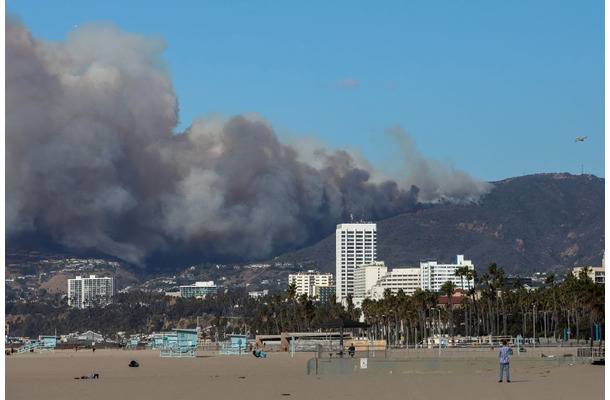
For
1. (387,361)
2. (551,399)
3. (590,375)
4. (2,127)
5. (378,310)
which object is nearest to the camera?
(2,127)

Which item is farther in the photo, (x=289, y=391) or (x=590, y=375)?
(x=590, y=375)

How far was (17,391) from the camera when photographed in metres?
27.4

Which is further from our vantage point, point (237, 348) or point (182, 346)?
point (237, 348)

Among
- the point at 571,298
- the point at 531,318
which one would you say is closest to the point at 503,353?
the point at 571,298

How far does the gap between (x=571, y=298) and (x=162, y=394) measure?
325ft

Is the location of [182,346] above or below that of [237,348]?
above

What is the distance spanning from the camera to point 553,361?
36.0 metres

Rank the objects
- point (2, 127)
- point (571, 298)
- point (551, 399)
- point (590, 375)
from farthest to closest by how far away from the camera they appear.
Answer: point (571, 298) → point (590, 375) → point (551, 399) → point (2, 127)

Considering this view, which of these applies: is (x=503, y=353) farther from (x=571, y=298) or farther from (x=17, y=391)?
(x=571, y=298)

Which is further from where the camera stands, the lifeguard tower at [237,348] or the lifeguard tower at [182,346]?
the lifeguard tower at [237,348]

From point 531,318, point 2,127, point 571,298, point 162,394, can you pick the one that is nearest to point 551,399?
point 162,394

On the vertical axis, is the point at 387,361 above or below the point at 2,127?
below

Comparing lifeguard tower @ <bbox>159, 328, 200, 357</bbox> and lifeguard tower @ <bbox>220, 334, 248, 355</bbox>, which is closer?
lifeguard tower @ <bbox>159, 328, 200, 357</bbox>

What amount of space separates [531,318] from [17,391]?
114398 mm
